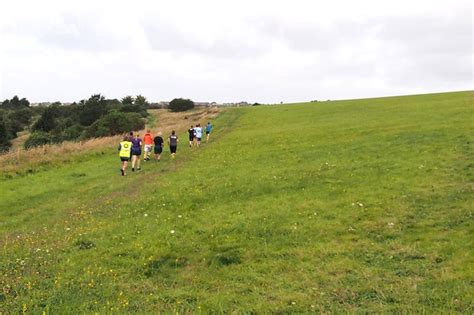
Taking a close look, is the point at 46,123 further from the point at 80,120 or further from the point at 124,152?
the point at 124,152

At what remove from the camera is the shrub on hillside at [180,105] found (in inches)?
4306

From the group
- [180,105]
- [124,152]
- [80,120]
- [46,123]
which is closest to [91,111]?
[80,120]

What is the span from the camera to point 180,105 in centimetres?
11012

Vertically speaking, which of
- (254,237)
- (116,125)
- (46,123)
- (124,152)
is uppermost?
(46,123)

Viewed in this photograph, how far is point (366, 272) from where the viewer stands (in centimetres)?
1079

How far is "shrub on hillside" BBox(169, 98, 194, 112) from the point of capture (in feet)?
359

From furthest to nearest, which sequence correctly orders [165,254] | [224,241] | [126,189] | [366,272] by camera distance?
[126,189] < [224,241] < [165,254] < [366,272]

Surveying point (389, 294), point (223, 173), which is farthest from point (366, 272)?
point (223, 173)

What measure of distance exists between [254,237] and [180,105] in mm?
98321

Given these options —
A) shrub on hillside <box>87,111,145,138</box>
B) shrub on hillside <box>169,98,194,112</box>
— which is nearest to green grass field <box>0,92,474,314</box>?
shrub on hillside <box>87,111,145,138</box>

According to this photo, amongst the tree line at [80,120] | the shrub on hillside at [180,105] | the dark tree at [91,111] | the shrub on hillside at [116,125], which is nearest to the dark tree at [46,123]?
the tree line at [80,120]

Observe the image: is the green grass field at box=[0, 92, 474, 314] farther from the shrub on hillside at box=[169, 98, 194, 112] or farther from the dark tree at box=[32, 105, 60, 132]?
the shrub on hillside at box=[169, 98, 194, 112]

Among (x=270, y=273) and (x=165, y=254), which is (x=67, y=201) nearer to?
(x=165, y=254)

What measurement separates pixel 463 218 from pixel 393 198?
128 inches
